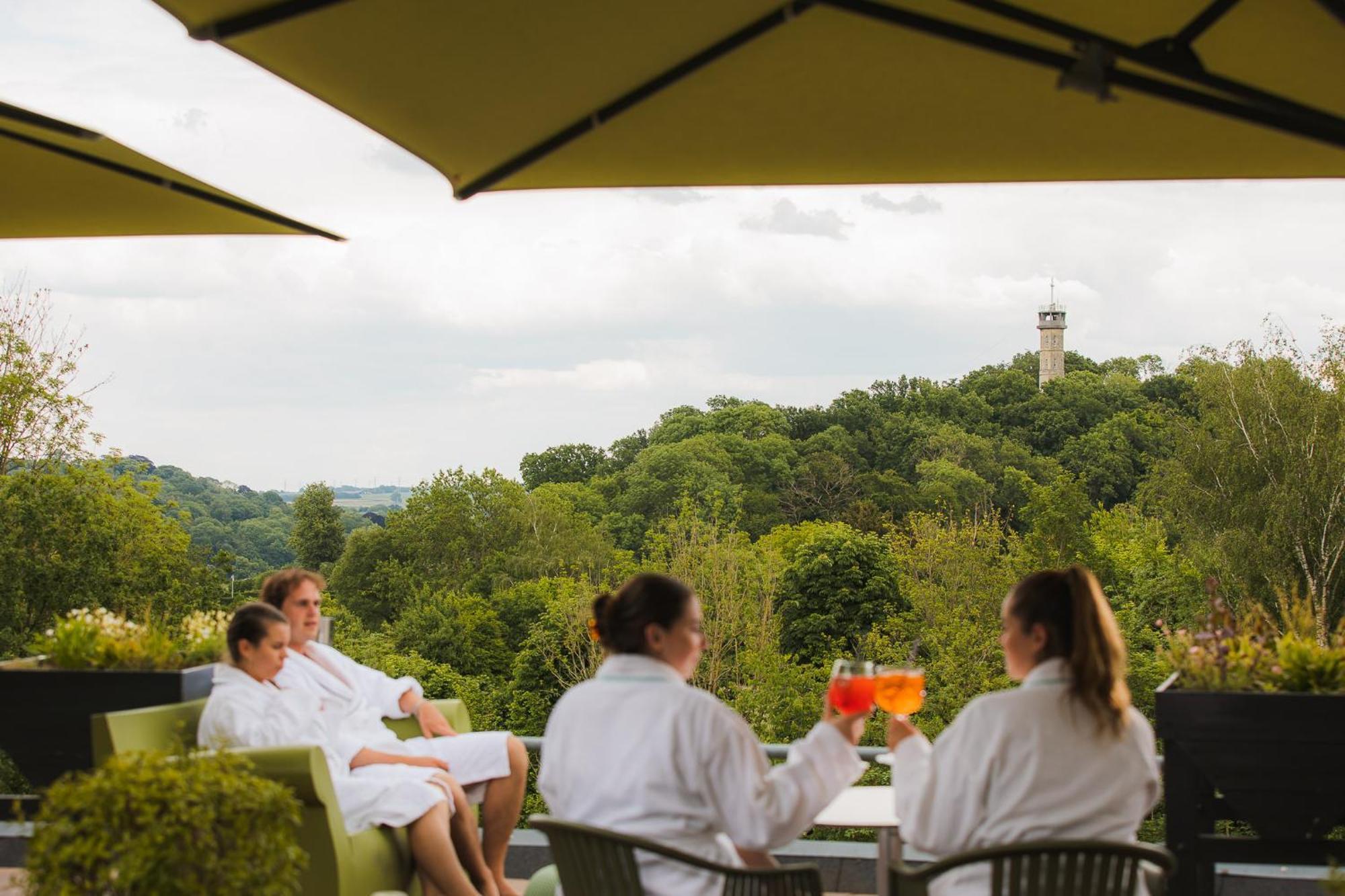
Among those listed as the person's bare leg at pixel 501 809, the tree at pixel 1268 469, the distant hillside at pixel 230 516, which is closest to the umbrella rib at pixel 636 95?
the person's bare leg at pixel 501 809

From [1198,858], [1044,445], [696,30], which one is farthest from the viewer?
[1044,445]

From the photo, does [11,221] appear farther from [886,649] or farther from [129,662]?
[886,649]

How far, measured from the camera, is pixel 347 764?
12.4ft

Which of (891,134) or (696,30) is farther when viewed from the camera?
(891,134)

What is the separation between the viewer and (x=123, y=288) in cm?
4512

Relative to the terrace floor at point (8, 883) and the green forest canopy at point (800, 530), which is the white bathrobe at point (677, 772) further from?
the green forest canopy at point (800, 530)

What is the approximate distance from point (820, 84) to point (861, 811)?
1.36 metres

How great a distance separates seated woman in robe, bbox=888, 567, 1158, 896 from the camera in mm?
2148

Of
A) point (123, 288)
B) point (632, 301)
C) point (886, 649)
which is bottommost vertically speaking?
point (886, 649)

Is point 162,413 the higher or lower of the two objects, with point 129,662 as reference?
higher

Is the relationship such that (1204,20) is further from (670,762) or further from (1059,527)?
(1059,527)

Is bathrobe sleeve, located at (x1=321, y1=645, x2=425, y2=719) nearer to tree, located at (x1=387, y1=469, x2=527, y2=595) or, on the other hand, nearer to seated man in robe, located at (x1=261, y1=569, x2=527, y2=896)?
seated man in robe, located at (x1=261, y1=569, x2=527, y2=896)

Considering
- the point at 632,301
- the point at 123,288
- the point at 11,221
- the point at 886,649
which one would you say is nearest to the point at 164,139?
the point at 123,288

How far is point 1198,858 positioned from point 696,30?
214cm
